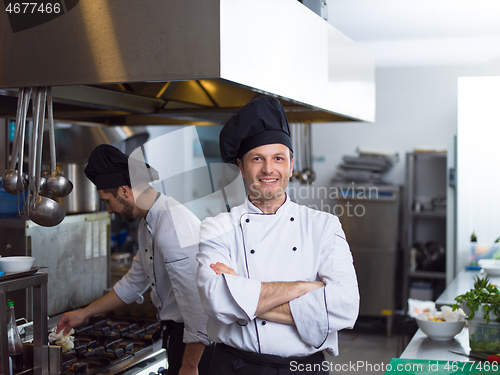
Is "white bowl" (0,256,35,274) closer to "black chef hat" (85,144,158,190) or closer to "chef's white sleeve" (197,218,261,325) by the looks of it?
"black chef hat" (85,144,158,190)

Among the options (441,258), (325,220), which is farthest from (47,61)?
(441,258)

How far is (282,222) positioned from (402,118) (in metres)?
4.83

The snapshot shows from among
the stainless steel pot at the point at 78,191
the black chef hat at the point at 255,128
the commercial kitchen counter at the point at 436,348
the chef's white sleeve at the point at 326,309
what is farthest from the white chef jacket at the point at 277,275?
the stainless steel pot at the point at 78,191

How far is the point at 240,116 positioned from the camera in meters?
1.52

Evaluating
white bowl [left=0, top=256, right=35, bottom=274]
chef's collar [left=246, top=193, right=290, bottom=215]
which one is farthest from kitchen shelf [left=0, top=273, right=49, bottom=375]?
chef's collar [left=246, top=193, right=290, bottom=215]

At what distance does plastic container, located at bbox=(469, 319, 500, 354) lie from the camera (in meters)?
1.99

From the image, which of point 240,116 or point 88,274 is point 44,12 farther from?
point 88,274

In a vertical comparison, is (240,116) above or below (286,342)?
above

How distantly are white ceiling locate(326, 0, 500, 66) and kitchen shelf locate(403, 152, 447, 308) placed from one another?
3.44 ft

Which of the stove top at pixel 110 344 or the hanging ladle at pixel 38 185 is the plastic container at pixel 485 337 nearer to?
the stove top at pixel 110 344

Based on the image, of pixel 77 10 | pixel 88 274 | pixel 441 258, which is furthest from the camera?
pixel 441 258

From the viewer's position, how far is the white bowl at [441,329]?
2.21 metres

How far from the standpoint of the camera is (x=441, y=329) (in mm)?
2219

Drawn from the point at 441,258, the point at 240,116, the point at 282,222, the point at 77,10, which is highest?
the point at 77,10
